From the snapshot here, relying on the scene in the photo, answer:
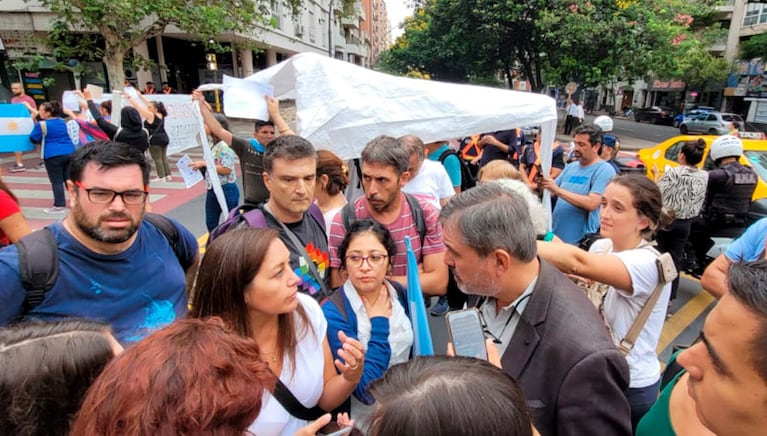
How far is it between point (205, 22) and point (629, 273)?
12.4 m

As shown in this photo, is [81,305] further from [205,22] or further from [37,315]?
[205,22]

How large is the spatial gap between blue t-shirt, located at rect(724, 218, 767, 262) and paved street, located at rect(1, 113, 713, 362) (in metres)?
1.62

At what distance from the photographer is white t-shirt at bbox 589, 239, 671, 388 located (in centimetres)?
175

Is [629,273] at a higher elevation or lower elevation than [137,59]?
lower

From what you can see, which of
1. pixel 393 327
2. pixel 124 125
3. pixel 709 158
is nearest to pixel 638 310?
pixel 393 327

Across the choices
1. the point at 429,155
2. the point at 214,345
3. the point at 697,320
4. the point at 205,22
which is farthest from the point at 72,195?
the point at 205,22

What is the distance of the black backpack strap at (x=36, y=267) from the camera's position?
1.65 m

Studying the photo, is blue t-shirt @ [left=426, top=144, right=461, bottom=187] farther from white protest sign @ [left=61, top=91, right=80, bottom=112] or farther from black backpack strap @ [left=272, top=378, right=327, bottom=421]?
white protest sign @ [left=61, top=91, right=80, bottom=112]

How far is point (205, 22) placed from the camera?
36.6ft

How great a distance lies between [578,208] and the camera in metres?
3.86

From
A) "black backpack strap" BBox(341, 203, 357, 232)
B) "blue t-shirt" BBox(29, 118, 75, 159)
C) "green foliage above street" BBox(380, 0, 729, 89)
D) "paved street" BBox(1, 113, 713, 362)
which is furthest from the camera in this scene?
"green foliage above street" BBox(380, 0, 729, 89)

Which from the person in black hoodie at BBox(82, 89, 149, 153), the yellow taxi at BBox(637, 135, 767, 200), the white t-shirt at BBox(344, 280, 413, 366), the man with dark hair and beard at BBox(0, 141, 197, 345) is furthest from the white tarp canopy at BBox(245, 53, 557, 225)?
the person in black hoodie at BBox(82, 89, 149, 153)

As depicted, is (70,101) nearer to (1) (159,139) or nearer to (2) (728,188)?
(1) (159,139)

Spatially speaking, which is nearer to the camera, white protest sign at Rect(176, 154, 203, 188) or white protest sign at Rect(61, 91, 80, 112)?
white protest sign at Rect(176, 154, 203, 188)
